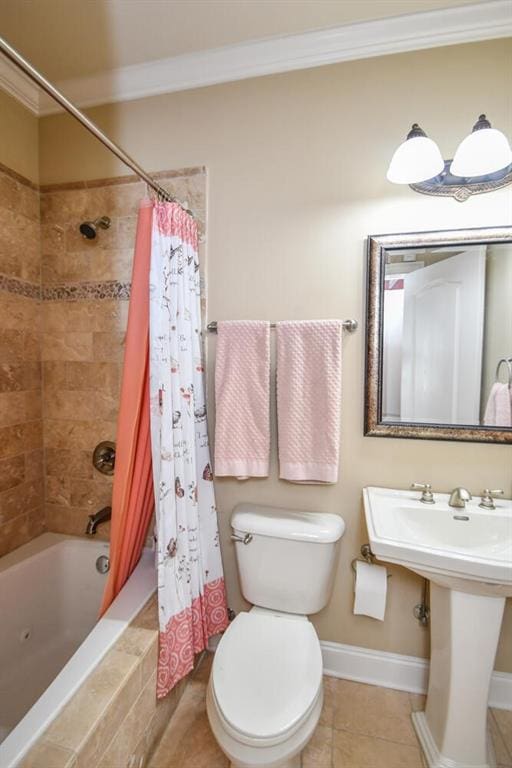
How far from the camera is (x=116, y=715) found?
906mm

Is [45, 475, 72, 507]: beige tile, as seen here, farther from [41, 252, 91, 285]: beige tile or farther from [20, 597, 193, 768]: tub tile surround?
[41, 252, 91, 285]: beige tile

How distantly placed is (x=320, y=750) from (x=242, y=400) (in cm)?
129

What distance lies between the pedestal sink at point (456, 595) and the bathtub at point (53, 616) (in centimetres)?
91

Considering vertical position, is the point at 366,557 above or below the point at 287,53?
below

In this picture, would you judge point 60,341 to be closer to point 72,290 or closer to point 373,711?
point 72,290

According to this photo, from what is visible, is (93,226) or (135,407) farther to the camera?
(93,226)

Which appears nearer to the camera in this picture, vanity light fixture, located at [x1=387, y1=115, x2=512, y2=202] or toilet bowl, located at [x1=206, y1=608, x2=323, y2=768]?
toilet bowl, located at [x1=206, y1=608, x2=323, y2=768]

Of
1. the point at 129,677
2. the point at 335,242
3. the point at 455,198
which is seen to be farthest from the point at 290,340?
the point at 129,677

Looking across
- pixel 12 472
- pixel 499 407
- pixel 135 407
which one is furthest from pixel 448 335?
pixel 12 472

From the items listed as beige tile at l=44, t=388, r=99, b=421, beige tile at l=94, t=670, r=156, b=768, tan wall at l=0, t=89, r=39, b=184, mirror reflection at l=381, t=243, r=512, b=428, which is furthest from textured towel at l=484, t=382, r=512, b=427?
tan wall at l=0, t=89, r=39, b=184

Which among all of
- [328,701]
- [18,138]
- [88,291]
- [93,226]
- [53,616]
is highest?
[18,138]

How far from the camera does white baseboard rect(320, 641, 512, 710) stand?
4.37 feet

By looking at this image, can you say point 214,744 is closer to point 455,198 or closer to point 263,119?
point 455,198

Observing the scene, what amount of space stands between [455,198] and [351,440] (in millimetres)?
1020
